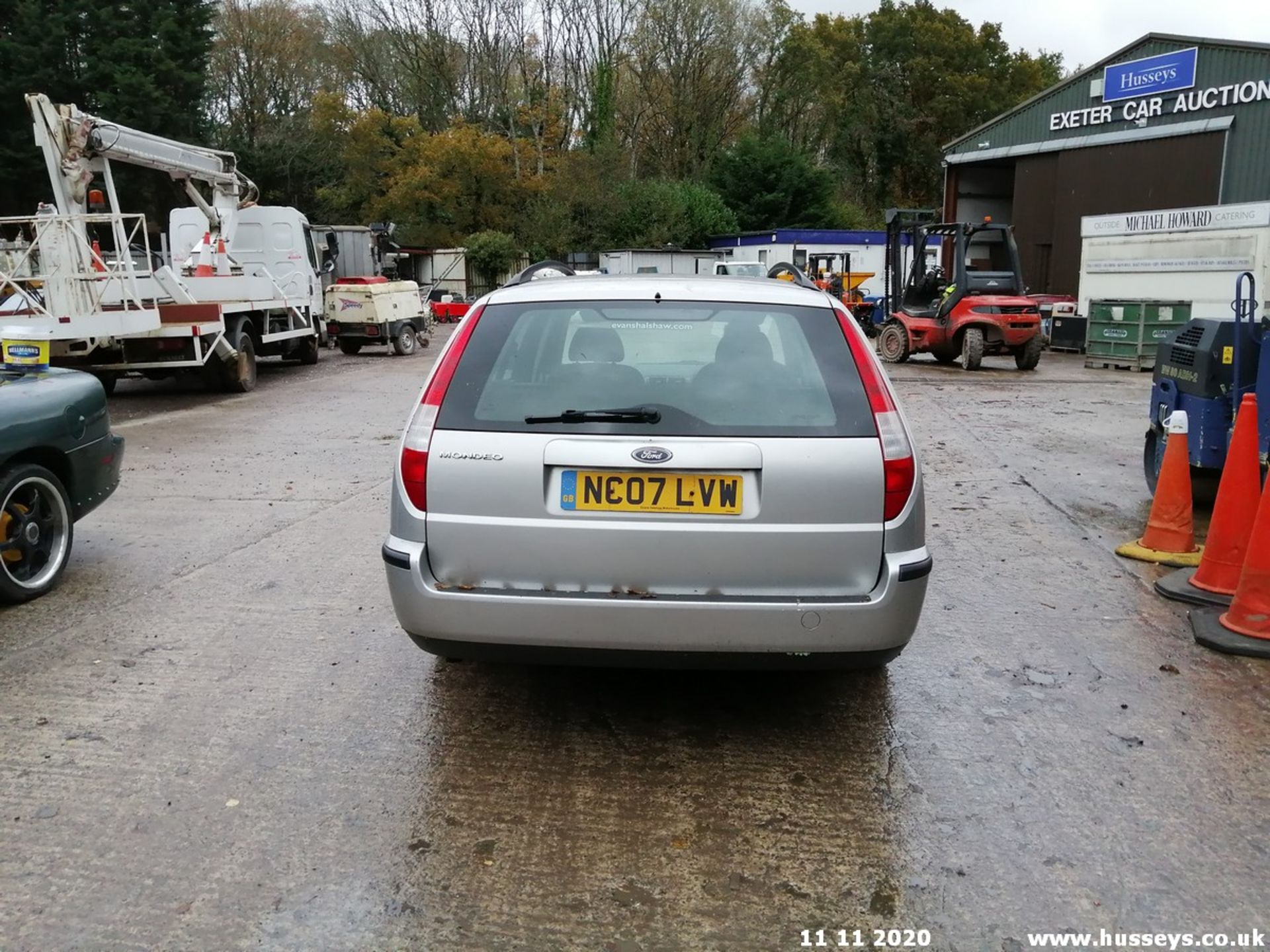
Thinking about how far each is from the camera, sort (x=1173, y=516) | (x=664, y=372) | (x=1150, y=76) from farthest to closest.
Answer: (x=1150, y=76) < (x=1173, y=516) < (x=664, y=372)

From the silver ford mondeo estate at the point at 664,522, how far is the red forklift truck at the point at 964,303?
15.6 metres

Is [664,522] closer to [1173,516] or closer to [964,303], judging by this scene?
[1173,516]

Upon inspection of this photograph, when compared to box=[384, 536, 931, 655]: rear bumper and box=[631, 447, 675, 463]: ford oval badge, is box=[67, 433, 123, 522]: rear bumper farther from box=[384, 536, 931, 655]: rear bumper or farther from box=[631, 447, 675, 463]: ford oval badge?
box=[631, 447, 675, 463]: ford oval badge

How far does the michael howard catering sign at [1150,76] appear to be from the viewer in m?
27.1

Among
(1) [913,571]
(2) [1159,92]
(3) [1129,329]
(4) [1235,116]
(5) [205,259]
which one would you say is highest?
(2) [1159,92]

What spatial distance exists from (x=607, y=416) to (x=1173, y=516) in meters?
4.17

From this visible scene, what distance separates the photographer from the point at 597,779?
3.42m

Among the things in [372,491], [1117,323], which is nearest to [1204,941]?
[372,491]

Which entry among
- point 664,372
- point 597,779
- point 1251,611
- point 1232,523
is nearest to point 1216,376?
point 1232,523

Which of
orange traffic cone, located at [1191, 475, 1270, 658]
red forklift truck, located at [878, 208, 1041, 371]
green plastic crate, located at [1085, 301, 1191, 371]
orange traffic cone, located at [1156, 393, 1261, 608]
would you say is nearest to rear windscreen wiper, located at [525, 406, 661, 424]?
orange traffic cone, located at [1191, 475, 1270, 658]

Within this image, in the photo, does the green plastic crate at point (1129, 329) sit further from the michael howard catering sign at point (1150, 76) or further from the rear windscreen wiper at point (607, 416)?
the rear windscreen wiper at point (607, 416)

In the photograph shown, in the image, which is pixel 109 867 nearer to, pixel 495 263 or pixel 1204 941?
pixel 1204 941

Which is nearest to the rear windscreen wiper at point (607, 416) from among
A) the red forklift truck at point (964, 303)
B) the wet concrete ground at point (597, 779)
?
the wet concrete ground at point (597, 779)
